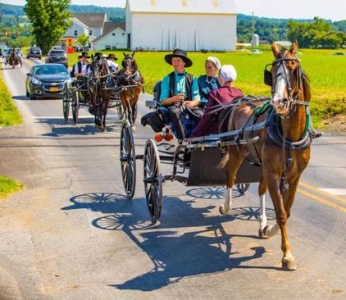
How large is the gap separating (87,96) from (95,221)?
40.2 feet

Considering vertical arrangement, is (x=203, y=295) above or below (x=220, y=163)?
below

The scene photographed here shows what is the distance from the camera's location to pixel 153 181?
9.69m

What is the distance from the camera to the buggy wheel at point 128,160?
35.6 ft

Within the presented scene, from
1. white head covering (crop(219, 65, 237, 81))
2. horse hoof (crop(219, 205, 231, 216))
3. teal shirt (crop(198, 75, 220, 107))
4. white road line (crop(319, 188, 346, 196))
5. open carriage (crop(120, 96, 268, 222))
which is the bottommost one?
white road line (crop(319, 188, 346, 196))

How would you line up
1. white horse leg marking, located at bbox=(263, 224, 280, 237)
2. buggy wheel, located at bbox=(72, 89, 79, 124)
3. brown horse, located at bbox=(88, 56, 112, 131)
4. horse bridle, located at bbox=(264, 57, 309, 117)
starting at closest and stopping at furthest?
horse bridle, located at bbox=(264, 57, 309, 117) < white horse leg marking, located at bbox=(263, 224, 280, 237) < brown horse, located at bbox=(88, 56, 112, 131) < buggy wheel, located at bbox=(72, 89, 79, 124)

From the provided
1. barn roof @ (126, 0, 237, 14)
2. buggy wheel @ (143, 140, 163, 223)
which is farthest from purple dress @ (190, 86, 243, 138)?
barn roof @ (126, 0, 237, 14)

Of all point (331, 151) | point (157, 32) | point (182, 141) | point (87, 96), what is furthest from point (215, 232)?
point (157, 32)

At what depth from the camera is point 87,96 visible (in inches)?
852

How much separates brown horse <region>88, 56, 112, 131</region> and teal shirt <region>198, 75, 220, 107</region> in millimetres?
9315

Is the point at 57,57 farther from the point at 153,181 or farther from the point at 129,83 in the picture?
the point at 153,181

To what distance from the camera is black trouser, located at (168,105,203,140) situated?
9.90 metres

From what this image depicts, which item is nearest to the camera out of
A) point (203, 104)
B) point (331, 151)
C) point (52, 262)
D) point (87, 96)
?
point (52, 262)

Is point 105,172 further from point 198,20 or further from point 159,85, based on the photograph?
point 198,20

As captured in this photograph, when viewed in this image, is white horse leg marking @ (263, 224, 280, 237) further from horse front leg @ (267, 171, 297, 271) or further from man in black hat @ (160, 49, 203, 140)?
man in black hat @ (160, 49, 203, 140)
